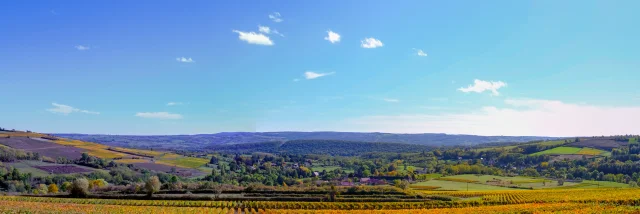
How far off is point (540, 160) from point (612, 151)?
87.7ft

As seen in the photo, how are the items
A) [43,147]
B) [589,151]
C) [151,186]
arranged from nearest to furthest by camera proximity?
[151,186]
[589,151]
[43,147]

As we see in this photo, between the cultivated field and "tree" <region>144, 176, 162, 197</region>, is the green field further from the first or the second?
the cultivated field

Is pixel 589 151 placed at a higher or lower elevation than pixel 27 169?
higher

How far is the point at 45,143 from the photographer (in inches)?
7470

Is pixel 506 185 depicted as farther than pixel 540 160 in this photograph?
No

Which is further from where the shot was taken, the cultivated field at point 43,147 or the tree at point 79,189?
the cultivated field at point 43,147

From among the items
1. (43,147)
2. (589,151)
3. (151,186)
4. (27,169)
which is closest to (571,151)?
(589,151)

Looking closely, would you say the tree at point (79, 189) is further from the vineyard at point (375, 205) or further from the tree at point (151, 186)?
the tree at point (151, 186)

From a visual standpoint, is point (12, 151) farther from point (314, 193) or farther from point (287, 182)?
point (314, 193)

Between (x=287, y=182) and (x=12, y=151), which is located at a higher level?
(x=12, y=151)

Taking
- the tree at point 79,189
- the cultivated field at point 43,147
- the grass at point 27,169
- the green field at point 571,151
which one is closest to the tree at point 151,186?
the tree at point 79,189

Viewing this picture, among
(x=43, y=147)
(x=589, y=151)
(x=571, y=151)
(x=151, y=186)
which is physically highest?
(x=589, y=151)

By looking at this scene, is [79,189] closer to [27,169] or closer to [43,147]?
[27,169]

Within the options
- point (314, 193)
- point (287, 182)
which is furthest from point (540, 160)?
point (314, 193)
